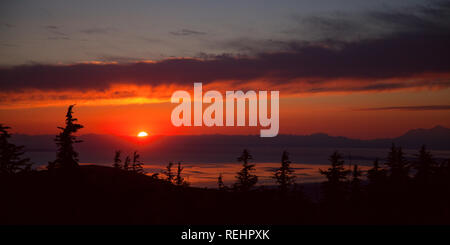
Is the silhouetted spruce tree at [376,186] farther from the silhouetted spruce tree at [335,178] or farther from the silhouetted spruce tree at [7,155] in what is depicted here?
the silhouetted spruce tree at [7,155]

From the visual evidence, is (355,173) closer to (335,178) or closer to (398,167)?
(335,178)

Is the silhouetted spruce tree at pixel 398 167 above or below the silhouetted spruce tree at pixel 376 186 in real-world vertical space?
above

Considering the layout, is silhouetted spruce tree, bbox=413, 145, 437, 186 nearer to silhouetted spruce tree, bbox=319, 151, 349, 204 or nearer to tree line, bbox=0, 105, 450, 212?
tree line, bbox=0, 105, 450, 212

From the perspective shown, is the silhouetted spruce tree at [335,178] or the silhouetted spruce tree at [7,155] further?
the silhouetted spruce tree at [335,178]

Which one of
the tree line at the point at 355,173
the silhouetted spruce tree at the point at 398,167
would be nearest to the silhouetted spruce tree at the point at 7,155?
the tree line at the point at 355,173

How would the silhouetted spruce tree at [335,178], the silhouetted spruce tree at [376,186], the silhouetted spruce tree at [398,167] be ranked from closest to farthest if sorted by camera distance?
the silhouetted spruce tree at [376,186] < the silhouetted spruce tree at [398,167] < the silhouetted spruce tree at [335,178]

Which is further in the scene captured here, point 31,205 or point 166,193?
point 166,193

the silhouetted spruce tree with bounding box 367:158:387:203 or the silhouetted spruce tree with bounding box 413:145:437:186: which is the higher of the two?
the silhouetted spruce tree with bounding box 413:145:437:186

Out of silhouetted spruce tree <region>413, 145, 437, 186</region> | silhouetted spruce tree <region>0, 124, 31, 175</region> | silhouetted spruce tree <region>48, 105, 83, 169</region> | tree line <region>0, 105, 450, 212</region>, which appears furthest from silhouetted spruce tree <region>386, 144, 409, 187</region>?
silhouetted spruce tree <region>0, 124, 31, 175</region>

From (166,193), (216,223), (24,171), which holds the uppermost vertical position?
(24,171)
